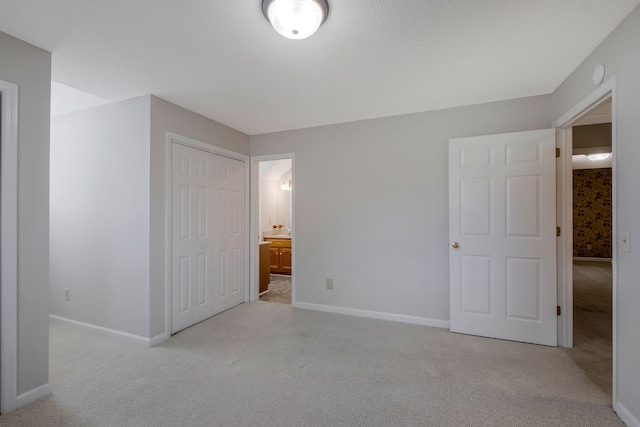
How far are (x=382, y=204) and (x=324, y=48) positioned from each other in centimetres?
191

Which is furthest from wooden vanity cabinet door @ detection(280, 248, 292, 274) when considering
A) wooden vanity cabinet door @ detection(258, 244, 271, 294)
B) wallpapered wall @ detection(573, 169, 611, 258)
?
wallpapered wall @ detection(573, 169, 611, 258)

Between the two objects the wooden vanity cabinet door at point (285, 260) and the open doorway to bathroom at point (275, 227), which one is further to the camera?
the wooden vanity cabinet door at point (285, 260)

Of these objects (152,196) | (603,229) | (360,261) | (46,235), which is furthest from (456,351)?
(603,229)

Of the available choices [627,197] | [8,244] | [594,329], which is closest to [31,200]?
[8,244]

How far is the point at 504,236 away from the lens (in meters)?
2.85

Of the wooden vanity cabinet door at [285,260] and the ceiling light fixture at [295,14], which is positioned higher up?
the ceiling light fixture at [295,14]

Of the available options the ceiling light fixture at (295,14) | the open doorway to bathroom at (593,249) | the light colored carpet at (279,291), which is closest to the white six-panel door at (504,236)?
the open doorway to bathroom at (593,249)

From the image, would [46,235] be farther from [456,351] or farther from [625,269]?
[625,269]

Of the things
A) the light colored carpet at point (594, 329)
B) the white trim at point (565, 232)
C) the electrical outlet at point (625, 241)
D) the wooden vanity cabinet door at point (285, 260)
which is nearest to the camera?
the electrical outlet at point (625, 241)

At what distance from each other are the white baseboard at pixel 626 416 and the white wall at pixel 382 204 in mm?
1464

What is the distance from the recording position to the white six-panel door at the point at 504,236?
107 inches

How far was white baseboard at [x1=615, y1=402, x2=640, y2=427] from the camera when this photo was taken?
5.31 feet

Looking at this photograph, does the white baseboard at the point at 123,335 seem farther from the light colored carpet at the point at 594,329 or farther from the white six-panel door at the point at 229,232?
the light colored carpet at the point at 594,329

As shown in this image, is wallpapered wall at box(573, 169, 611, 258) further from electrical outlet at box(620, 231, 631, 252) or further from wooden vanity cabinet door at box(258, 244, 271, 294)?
wooden vanity cabinet door at box(258, 244, 271, 294)
